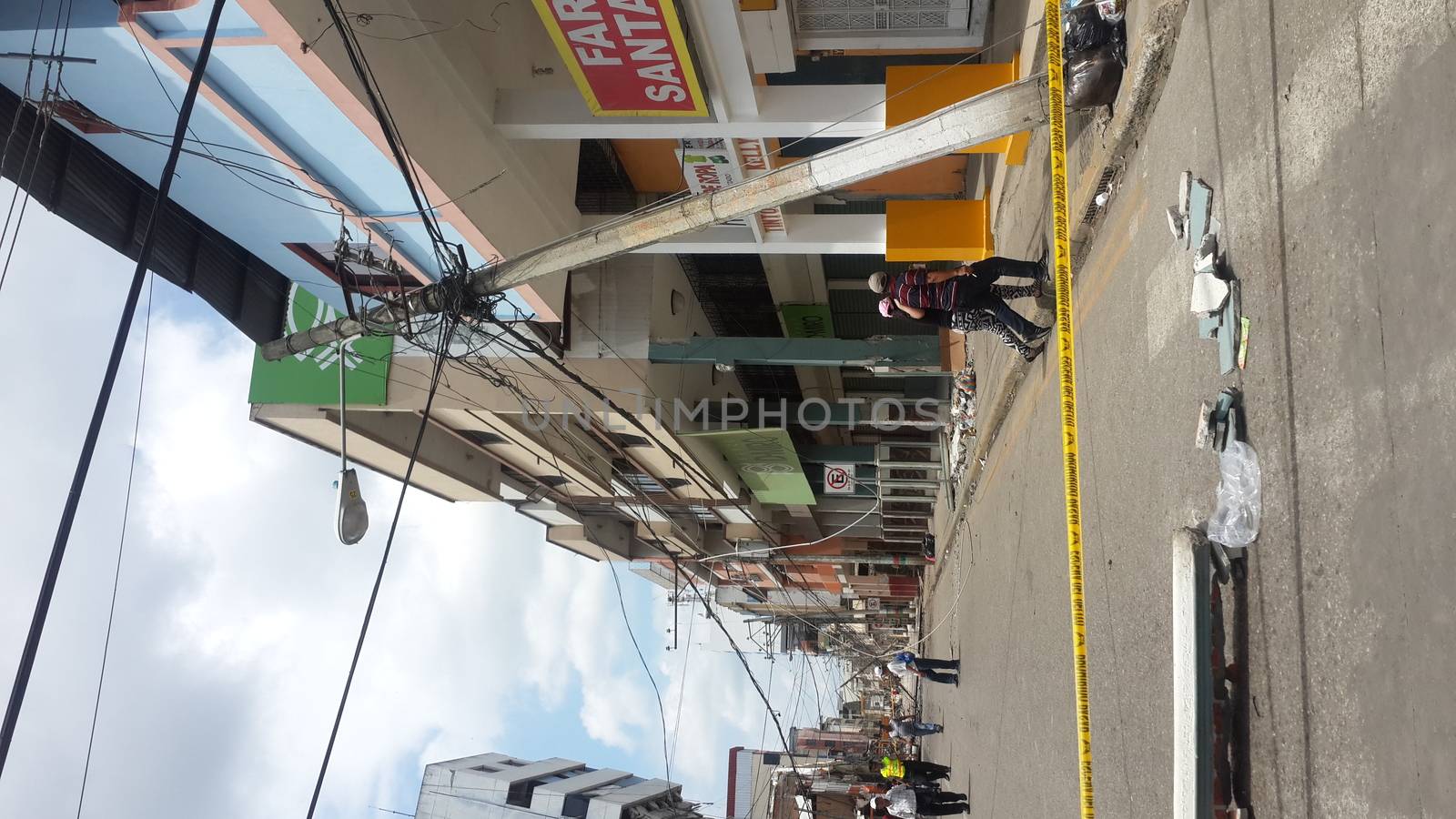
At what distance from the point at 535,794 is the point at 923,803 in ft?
130

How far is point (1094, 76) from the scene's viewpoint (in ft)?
18.7

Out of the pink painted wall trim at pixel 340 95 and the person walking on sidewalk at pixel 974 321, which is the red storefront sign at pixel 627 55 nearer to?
the pink painted wall trim at pixel 340 95

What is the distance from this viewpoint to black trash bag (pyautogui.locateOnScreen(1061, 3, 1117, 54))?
222 inches

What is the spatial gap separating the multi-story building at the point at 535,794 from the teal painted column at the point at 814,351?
117ft

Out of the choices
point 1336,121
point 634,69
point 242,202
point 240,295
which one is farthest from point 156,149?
point 1336,121

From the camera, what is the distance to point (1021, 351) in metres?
8.05

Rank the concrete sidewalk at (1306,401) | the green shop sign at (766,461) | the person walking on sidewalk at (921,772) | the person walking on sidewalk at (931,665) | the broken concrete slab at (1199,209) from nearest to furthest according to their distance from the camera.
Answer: the concrete sidewalk at (1306,401)
the broken concrete slab at (1199,209)
the person walking on sidewalk at (921,772)
the person walking on sidewalk at (931,665)
the green shop sign at (766,461)

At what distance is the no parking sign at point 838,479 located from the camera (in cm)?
1892

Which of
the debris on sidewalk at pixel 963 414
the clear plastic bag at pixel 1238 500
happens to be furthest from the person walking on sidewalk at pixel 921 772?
the clear plastic bag at pixel 1238 500

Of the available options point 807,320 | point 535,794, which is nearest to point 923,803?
point 807,320

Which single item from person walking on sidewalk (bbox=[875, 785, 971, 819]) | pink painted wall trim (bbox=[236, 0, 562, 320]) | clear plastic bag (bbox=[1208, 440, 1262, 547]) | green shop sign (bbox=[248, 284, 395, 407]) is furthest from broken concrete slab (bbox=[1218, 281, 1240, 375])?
green shop sign (bbox=[248, 284, 395, 407])

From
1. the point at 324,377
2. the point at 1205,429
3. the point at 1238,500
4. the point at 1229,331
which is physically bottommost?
the point at 1238,500

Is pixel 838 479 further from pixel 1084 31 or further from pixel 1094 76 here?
pixel 1084 31

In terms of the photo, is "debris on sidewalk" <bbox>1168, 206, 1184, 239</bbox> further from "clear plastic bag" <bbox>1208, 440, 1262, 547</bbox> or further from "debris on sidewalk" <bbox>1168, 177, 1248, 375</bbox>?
"clear plastic bag" <bbox>1208, 440, 1262, 547</bbox>
